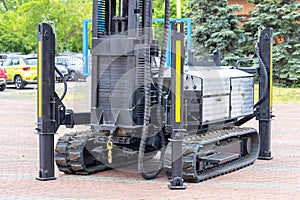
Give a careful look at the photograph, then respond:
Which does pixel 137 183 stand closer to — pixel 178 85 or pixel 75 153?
pixel 75 153

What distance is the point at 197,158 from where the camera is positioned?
1043 centimetres

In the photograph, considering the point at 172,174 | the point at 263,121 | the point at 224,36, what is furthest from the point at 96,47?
the point at 224,36

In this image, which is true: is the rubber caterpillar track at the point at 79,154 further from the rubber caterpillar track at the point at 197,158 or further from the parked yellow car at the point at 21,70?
the parked yellow car at the point at 21,70

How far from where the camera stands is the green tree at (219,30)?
112 ft

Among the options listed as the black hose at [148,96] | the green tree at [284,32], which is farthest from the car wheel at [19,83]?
the black hose at [148,96]

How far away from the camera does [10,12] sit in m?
53.3

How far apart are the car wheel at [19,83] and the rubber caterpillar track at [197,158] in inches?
934

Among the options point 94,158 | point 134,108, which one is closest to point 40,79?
point 134,108

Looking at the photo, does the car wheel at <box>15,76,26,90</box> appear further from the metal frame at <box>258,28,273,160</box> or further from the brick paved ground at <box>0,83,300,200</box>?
the metal frame at <box>258,28,273,160</box>

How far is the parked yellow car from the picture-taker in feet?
114

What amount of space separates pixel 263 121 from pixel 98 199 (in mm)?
4796

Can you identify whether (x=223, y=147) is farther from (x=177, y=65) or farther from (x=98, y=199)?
(x=98, y=199)

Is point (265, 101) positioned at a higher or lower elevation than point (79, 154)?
higher

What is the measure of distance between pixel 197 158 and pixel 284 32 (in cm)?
2469
